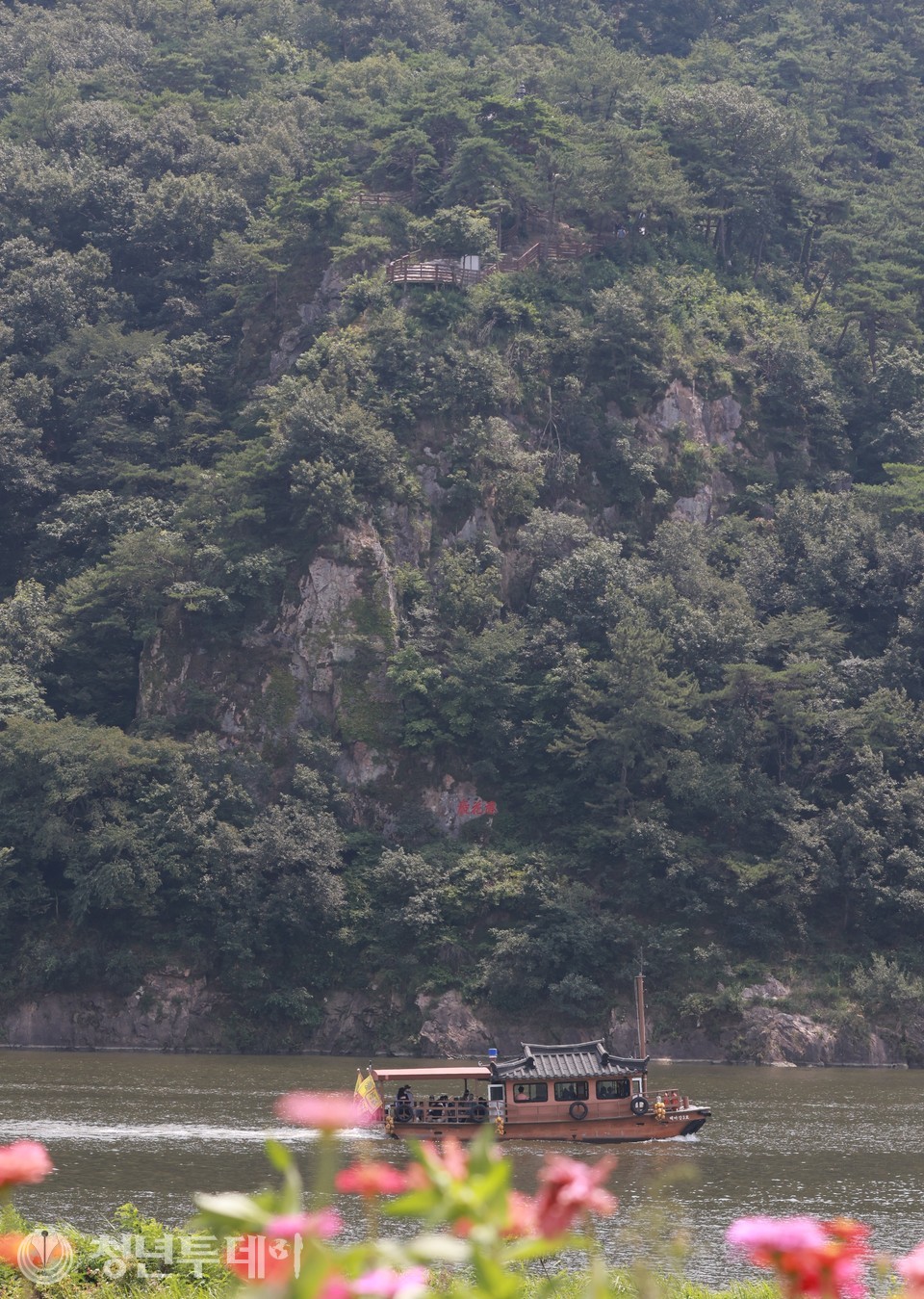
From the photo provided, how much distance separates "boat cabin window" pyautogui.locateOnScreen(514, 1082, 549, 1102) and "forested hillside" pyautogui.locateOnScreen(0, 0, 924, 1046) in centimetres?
1466

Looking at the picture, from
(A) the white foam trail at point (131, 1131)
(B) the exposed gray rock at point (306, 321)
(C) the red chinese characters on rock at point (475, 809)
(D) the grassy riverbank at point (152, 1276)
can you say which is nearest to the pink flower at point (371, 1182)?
(D) the grassy riverbank at point (152, 1276)

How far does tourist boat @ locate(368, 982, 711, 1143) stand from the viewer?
3338 centimetres

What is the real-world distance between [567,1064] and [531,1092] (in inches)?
37.7

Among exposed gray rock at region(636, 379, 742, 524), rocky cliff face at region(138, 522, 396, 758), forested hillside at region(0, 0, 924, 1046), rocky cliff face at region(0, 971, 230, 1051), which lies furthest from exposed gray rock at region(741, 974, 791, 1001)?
exposed gray rock at region(636, 379, 742, 524)

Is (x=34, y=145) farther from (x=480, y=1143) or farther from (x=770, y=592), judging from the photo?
(x=480, y=1143)

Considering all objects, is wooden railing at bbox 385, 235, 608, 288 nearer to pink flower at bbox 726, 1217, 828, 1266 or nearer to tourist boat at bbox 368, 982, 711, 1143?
tourist boat at bbox 368, 982, 711, 1143

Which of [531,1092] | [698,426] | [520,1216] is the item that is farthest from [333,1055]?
[520,1216]

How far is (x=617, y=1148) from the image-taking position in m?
33.8

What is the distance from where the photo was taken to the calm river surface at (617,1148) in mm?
23609

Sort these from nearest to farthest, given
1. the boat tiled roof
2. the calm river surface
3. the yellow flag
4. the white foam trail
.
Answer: the calm river surface → the white foam trail → the yellow flag → the boat tiled roof

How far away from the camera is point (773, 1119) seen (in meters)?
35.4

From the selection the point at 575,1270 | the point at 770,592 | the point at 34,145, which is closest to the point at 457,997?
the point at 770,592

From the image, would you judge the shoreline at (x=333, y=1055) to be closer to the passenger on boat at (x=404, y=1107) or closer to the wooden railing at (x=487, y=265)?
the passenger on boat at (x=404, y=1107)

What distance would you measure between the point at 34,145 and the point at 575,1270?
6754cm
